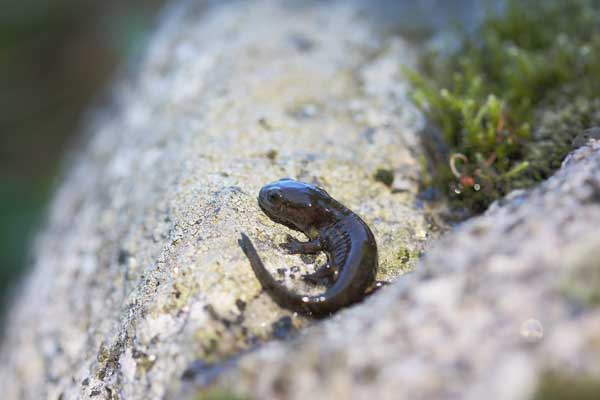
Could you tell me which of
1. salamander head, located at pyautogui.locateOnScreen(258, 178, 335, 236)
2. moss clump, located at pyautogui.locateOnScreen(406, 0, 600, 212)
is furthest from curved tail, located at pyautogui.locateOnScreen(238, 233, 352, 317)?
moss clump, located at pyautogui.locateOnScreen(406, 0, 600, 212)

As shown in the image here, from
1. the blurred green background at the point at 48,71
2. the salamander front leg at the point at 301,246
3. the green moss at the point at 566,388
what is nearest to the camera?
the green moss at the point at 566,388

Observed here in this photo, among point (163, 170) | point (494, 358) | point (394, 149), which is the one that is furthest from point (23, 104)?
point (494, 358)

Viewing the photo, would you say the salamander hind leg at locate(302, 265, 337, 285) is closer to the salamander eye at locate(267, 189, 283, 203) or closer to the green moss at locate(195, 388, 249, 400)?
the salamander eye at locate(267, 189, 283, 203)

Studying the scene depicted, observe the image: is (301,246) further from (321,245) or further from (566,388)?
(566,388)

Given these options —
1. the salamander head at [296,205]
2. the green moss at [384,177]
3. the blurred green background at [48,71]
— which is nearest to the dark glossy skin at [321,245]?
the salamander head at [296,205]

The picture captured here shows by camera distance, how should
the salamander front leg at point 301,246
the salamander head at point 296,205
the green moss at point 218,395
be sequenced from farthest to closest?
the salamander head at point 296,205 → the salamander front leg at point 301,246 → the green moss at point 218,395

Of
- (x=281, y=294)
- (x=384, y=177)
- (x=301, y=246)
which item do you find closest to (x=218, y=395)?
(x=281, y=294)

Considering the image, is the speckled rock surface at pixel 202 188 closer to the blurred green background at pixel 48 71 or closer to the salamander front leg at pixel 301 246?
the salamander front leg at pixel 301 246
